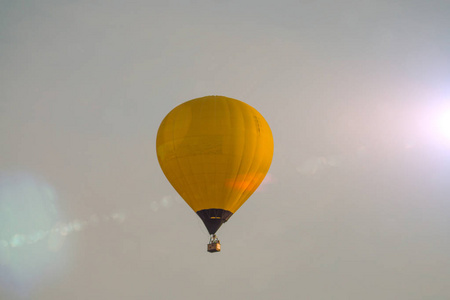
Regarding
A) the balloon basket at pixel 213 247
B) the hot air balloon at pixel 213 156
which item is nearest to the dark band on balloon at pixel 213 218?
the hot air balloon at pixel 213 156

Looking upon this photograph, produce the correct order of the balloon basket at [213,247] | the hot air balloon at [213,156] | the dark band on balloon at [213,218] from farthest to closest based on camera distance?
the dark band on balloon at [213,218], the hot air balloon at [213,156], the balloon basket at [213,247]

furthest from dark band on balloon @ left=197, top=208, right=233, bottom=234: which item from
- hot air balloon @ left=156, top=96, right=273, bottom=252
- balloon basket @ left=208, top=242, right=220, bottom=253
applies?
balloon basket @ left=208, top=242, right=220, bottom=253

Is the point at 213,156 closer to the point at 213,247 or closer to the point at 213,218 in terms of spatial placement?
the point at 213,218

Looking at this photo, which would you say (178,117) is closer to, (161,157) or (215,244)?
(161,157)

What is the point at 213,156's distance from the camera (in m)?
53.8

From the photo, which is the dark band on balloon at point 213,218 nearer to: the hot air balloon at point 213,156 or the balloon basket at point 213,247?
the hot air balloon at point 213,156

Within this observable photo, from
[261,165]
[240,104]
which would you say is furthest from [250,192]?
[240,104]

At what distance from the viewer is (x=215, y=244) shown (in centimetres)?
5359

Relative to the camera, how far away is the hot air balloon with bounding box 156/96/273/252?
53.9 m

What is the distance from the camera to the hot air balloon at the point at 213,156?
5391 centimetres

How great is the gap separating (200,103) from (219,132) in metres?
2.70

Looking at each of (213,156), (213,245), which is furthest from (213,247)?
(213,156)

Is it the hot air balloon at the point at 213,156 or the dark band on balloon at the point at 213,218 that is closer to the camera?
the hot air balloon at the point at 213,156

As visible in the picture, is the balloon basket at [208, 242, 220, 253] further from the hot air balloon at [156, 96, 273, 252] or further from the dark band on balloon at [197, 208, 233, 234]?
the dark band on balloon at [197, 208, 233, 234]
